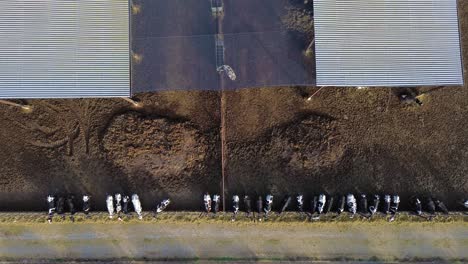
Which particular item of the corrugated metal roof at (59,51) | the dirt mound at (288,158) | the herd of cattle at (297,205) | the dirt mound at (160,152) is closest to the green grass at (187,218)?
the herd of cattle at (297,205)

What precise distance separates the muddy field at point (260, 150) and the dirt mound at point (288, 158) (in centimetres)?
5

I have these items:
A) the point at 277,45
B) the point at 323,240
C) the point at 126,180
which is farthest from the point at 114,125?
the point at 323,240

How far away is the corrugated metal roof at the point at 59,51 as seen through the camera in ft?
67.7

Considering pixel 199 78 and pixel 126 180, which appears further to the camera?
pixel 126 180

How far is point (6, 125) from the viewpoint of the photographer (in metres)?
23.7

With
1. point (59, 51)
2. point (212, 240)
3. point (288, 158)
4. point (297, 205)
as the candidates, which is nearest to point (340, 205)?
point (297, 205)

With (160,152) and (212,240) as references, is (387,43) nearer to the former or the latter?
(160,152)

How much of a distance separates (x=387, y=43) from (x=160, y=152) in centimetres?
1251

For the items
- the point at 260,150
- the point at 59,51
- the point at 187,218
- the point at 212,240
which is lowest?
the point at 212,240

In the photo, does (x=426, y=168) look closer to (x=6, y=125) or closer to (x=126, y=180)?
(x=126, y=180)

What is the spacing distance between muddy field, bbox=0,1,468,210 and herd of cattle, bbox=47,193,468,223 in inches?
19.3

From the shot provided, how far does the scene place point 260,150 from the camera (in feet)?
76.8

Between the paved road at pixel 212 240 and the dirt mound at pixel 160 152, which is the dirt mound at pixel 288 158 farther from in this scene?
the paved road at pixel 212 240

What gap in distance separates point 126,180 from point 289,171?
8676 mm
